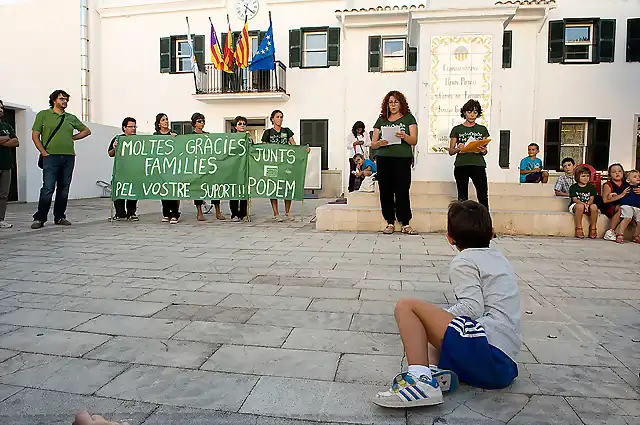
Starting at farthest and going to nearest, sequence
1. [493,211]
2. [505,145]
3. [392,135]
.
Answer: [505,145] < [493,211] < [392,135]

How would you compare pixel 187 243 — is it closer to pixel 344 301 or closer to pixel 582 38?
pixel 344 301

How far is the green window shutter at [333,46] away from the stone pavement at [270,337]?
13.4 meters

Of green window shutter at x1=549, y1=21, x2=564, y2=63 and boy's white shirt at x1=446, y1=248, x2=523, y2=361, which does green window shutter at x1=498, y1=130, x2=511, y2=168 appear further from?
boy's white shirt at x1=446, y1=248, x2=523, y2=361

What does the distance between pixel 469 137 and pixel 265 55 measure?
11.8 m

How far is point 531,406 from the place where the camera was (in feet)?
6.20

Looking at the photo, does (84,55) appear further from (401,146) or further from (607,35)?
(607,35)

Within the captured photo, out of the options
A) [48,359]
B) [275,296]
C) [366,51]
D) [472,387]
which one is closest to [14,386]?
[48,359]

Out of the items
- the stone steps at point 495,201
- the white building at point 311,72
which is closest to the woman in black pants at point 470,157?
the stone steps at point 495,201

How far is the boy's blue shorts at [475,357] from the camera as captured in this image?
1.92 meters

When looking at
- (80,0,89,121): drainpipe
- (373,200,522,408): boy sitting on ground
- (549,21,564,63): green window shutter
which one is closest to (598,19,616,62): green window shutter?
(549,21,564,63): green window shutter

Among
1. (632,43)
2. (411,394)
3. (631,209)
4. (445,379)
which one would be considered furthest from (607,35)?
(411,394)

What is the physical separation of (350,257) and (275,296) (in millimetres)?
1744

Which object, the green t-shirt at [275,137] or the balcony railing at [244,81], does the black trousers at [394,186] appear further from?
the balcony railing at [244,81]

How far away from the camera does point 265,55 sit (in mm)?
16812
